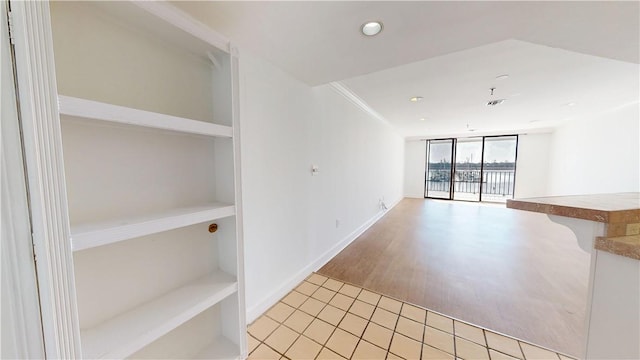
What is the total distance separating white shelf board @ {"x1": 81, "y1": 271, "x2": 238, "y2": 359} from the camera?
736 mm

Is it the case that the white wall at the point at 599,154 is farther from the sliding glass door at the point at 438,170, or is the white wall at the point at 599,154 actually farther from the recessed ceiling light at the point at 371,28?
the recessed ceiling light at the point at 371,28

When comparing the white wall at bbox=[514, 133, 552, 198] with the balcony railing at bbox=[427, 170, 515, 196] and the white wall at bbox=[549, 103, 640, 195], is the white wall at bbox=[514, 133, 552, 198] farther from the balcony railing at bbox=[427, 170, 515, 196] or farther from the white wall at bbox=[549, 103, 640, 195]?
the white wall at bbox=[549, 103, 640, 195]

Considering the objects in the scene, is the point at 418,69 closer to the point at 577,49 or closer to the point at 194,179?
the point at 577,49

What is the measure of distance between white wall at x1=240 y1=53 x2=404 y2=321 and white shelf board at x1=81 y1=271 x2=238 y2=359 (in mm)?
531

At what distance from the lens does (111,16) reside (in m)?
0.82

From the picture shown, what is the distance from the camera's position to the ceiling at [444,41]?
3.68 feet

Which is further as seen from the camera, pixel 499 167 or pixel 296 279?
pixel 499 167

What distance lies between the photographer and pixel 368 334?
152cm

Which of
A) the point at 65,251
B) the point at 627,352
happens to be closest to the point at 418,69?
the point at 627,352

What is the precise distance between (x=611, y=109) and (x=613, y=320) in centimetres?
550

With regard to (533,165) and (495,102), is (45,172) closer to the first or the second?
(495,102)

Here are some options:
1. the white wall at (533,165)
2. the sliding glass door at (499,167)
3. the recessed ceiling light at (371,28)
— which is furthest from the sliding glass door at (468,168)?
the recessed ceiling light at (371,28)

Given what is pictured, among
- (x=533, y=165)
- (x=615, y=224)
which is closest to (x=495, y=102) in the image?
A: (x=615, y=224)

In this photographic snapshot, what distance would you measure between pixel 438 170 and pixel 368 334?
739 centimetres
